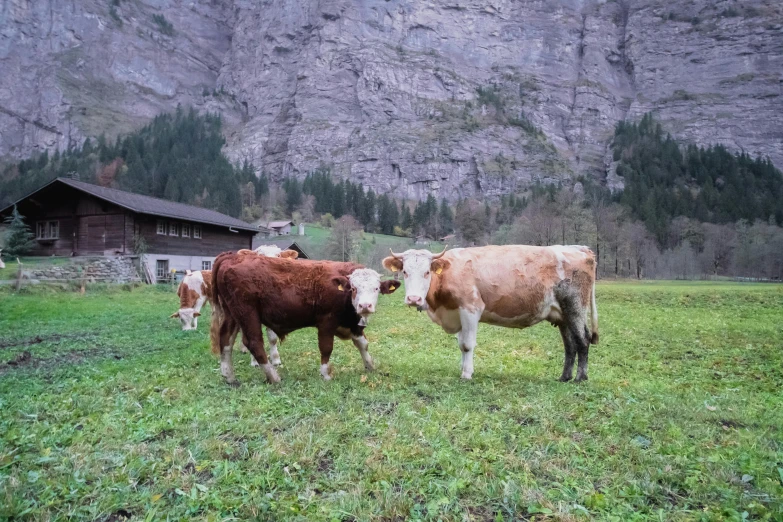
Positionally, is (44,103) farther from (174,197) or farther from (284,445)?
(284,445)

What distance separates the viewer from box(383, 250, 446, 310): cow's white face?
24.0ft

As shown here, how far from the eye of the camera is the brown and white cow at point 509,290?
7.45 meters

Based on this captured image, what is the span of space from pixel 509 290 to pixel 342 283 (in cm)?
287

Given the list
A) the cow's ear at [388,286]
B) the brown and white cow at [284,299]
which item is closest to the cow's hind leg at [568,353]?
the cow's ear at [388,286]

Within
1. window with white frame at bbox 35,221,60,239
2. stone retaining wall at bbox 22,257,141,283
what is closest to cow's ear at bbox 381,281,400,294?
stone retaining wall at bbox 22,257,141,283

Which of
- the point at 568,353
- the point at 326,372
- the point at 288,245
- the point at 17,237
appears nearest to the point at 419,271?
the point at 326,372

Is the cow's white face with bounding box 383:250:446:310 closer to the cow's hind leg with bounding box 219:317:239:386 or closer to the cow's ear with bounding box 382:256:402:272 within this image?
the cow's ear with bounding box 382:256:402:272

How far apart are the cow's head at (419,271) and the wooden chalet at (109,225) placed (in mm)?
28869

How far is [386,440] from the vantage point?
4.36 metres

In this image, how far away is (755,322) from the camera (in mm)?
15391

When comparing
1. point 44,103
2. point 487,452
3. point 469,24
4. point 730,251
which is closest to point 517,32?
point 469,24

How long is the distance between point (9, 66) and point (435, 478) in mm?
219099

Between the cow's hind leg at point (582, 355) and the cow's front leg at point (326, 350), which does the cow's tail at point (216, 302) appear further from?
the cow's hind leg at point (582, 355)

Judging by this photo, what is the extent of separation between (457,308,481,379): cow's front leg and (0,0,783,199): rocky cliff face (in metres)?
141
